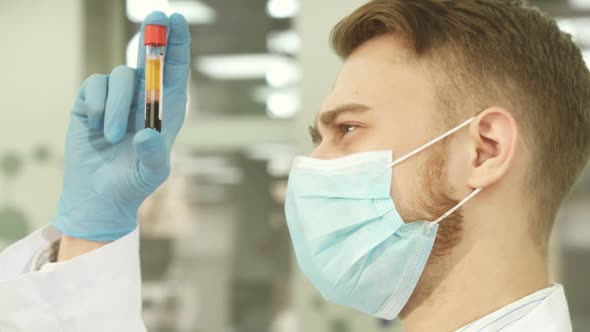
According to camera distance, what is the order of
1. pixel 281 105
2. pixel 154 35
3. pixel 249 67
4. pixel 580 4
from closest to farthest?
pixel 154 35 → pixel 580 4 → pixel 281 105 → pixel 249 67

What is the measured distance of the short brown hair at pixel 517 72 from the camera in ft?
4.16

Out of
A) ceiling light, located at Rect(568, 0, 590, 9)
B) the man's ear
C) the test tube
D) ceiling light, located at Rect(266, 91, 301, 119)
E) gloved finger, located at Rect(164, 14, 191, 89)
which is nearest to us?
the man's ear

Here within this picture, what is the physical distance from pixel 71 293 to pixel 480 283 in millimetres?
833

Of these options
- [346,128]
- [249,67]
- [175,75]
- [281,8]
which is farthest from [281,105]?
[346,128]

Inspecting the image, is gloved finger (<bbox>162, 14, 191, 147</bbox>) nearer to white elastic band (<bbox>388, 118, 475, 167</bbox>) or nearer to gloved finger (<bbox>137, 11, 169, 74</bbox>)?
gloved finger (<bbox>137, 11, 169, 74</bbox>)

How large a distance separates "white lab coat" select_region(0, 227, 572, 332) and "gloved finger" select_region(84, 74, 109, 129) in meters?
0.27

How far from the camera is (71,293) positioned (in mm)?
1454

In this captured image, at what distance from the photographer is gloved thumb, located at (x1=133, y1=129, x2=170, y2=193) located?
1278 millimetres

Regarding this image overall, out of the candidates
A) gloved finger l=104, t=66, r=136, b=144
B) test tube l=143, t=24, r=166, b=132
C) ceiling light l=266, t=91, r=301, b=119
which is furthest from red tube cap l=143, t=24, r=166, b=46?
ceiling light l=266, t=91, r=301, b=119

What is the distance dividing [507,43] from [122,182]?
0.82 metres

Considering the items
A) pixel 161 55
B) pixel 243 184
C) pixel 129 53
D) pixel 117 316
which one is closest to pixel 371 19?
pixel 161 55

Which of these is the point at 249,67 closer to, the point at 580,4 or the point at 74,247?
the point at 580,4

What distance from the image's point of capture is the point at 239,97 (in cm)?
344

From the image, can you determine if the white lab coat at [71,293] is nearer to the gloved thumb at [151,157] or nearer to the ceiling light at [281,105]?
the gloved thumb at [151,157]
